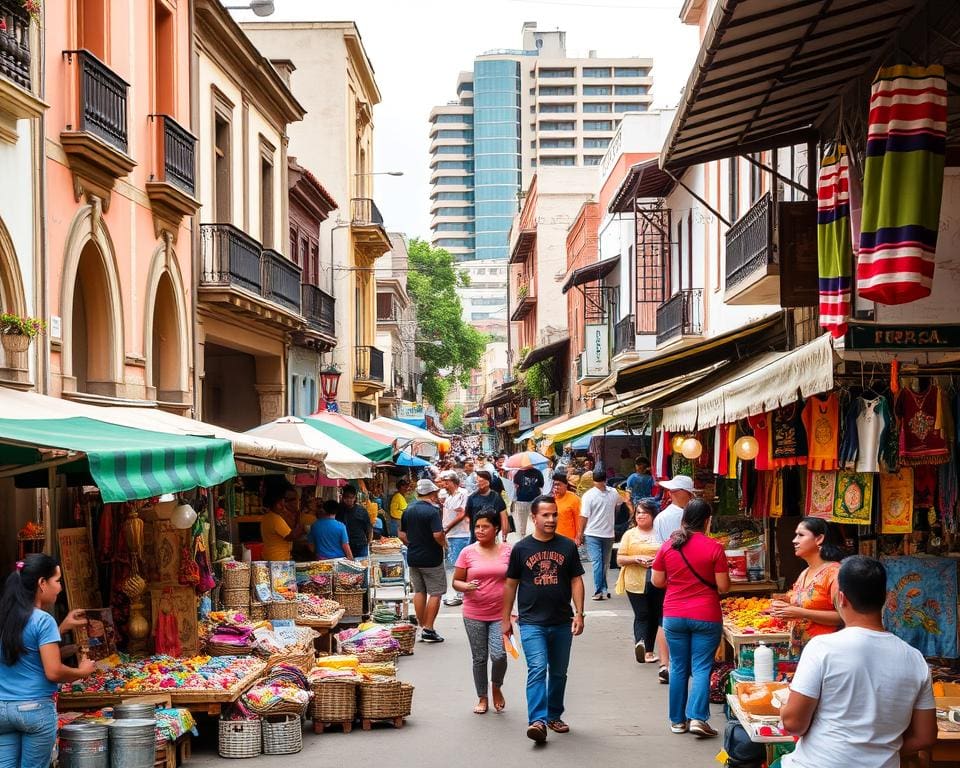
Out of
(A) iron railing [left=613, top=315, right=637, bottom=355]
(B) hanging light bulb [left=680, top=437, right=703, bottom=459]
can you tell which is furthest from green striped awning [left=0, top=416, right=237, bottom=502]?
(A) iron railing [left=613, top=315, right=637, bottom=355]

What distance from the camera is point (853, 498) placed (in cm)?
896

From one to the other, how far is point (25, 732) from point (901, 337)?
5.87m

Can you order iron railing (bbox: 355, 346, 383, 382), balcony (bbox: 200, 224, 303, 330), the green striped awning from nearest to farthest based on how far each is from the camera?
the green striped awning → balcony (bbox: 200, 224, 303, 330) → iron railing (bbox: 355, 346, 383, 382)

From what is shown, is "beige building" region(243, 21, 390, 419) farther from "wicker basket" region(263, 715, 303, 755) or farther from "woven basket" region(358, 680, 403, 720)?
"wicker basket" region(263, 715, 303, 755)

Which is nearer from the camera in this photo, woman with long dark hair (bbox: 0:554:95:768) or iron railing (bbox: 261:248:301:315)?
woman with long dark hair (bbox: 0:554:95:768)

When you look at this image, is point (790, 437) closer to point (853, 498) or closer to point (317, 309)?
point (853, 498)

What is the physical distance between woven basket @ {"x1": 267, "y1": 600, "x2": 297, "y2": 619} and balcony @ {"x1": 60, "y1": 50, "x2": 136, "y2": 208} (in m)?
5.10

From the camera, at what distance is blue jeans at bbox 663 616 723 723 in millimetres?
9023

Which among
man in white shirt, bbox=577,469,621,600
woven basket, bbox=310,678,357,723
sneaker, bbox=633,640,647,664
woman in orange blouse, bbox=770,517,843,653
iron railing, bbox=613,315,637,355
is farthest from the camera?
iron railing, bbox=613,315,637,355

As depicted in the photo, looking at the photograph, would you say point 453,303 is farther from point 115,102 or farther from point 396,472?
point 115,102

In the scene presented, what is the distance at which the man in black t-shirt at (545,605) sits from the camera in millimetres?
9203

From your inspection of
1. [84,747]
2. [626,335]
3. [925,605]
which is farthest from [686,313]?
[84,747]

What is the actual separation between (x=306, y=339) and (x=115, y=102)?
44.3 ft

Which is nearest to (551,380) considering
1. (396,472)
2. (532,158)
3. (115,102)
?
(396,472)
